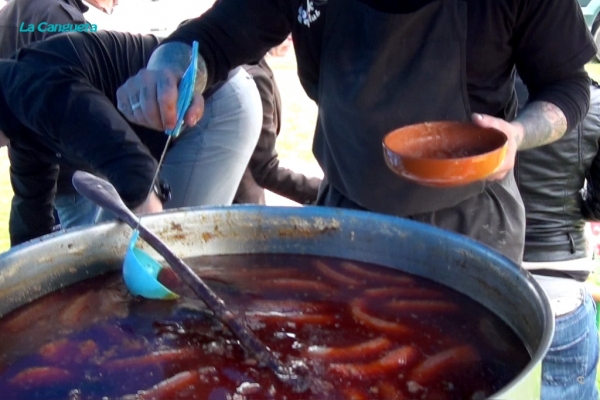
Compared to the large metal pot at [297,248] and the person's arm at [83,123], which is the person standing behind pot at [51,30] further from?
the large metal pot at [297,248]

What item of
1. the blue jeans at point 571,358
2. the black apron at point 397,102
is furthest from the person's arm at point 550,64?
the blue jeans at point 571,358

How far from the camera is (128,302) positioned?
1331 millimetres

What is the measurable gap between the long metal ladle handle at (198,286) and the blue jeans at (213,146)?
1.23 m

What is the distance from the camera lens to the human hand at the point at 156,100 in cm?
148

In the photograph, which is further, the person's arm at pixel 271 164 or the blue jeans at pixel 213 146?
the person's arm at pixel 271 164

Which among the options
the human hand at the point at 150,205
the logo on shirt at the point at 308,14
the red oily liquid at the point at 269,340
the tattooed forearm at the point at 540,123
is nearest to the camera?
the red oily liquid at the point at 269,340

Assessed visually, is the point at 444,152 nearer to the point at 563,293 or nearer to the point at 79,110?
the point at 563,293

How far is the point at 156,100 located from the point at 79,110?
0.69 meters

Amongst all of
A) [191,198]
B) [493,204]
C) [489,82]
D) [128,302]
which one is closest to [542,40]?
[489,82]

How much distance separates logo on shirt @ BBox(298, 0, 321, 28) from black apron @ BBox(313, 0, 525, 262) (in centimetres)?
3

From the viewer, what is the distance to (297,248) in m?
1.48

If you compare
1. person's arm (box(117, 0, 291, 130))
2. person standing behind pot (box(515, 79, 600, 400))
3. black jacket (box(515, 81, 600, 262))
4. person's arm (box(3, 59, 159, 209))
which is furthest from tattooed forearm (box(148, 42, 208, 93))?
black jacket (box(515, 81, 600, 262))

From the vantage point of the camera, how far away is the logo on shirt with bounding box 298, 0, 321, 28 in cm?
176

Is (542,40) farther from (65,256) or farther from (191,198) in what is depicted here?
(191,198)
